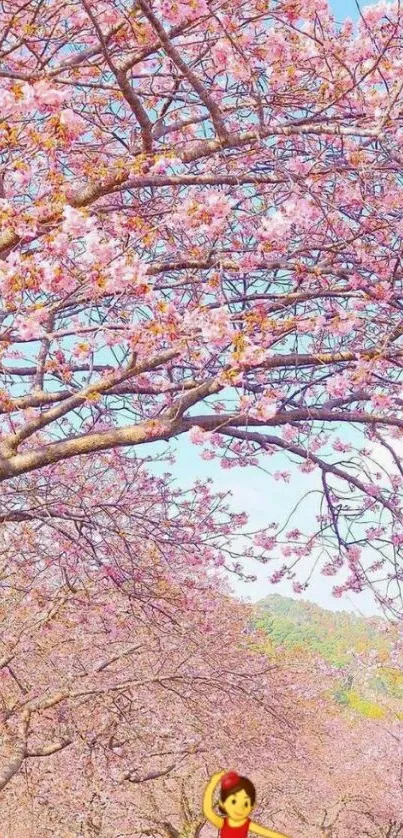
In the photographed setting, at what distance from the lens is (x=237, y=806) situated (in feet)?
8.54

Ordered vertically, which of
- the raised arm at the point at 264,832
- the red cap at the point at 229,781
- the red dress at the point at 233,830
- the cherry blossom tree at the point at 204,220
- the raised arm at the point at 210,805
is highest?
the cherry blossom tree at the point at 204,220

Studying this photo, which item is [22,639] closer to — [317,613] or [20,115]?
[20,115]

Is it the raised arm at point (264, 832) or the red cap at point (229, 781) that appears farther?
the red cap at point (229, 781)

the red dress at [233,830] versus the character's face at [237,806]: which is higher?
the character's face at [237,806]

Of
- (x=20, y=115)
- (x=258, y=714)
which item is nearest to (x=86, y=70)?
(x=20, y=115)

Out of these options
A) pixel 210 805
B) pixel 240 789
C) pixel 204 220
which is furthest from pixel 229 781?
pixel 204 220

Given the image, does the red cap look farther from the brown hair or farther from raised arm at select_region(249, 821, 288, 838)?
raised arm at select_region(249, 821, 288, 838)

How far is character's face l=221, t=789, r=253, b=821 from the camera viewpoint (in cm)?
260

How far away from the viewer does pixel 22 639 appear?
1102cm

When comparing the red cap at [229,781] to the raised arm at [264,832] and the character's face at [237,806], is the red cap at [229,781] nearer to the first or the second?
the character's face at [237,806]

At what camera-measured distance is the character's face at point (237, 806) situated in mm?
2598

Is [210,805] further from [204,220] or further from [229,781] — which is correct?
[204,220]

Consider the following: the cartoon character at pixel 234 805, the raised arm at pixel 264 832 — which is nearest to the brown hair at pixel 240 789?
the cartoon character at pixel 234 805

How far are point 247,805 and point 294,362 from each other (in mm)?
2585
